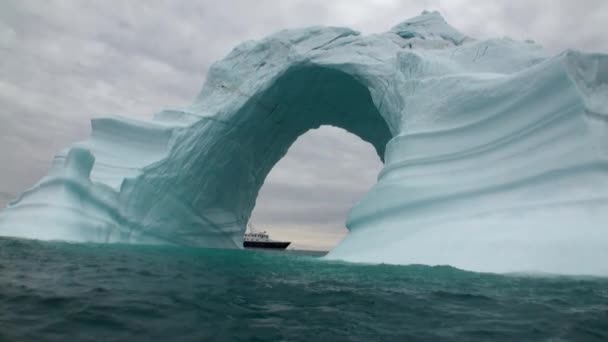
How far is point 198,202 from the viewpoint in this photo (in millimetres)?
16609

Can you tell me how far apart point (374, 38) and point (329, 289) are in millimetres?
10326

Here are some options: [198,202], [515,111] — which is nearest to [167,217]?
[198,202]

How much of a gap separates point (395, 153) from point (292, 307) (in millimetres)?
6296

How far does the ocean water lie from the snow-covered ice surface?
1.26 meters

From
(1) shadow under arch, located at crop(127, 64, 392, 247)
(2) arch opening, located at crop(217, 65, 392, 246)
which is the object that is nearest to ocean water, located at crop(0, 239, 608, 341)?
(1) shadow under arch, located at crop(127, 64, 392, 247)

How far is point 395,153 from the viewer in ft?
32.4

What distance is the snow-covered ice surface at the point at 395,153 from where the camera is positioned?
23.0 feet

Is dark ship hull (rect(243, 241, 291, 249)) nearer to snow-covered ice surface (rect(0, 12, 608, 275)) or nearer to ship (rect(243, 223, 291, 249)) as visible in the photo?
ship (rect(243, 223, 291, 249))

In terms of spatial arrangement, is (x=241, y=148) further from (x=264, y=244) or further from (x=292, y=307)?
(x=264, y=244)

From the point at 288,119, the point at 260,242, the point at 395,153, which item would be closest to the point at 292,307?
the point at 395,153

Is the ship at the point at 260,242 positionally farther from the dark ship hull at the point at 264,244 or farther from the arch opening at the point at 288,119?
the arch opening at the point at 288,119

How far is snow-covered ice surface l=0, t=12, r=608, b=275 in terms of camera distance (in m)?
7.01

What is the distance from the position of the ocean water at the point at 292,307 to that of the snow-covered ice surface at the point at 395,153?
4.14ft

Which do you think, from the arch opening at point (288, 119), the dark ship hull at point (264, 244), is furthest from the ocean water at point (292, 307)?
the dark ship hull at point (264, 244)
